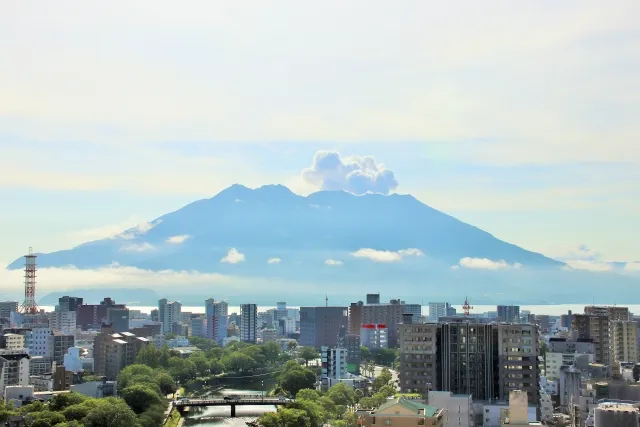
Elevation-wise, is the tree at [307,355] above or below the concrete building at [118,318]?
below

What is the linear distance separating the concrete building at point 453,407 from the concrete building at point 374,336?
4927 centimetres

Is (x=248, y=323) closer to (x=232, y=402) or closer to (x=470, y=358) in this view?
(x=232, y=402)

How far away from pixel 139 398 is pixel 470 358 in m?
14.3

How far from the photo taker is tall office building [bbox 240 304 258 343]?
86181mm

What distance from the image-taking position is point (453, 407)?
79.7ft

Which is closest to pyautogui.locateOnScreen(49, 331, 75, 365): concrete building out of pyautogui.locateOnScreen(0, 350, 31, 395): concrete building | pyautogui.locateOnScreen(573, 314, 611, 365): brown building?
pyautogui.locateOnScreen(0, 350, 31, 395): concrete building

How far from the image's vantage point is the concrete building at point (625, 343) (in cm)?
5044

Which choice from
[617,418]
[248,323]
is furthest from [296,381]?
[248,323]

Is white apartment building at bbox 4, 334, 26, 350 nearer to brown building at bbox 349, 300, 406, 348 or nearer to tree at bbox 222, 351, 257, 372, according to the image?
tree at bbox 222, 351, 257, 372

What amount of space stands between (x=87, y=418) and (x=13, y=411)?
2.44 meters

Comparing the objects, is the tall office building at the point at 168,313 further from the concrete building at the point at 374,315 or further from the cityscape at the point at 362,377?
the concrete building at the point at 374,315

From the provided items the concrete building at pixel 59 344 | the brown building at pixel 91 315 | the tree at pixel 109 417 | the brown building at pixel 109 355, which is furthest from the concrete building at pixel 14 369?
the brown building at pixel 91 315

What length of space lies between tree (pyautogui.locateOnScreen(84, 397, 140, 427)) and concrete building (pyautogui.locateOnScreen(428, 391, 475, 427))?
36.1 ft

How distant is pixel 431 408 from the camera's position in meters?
21.9
